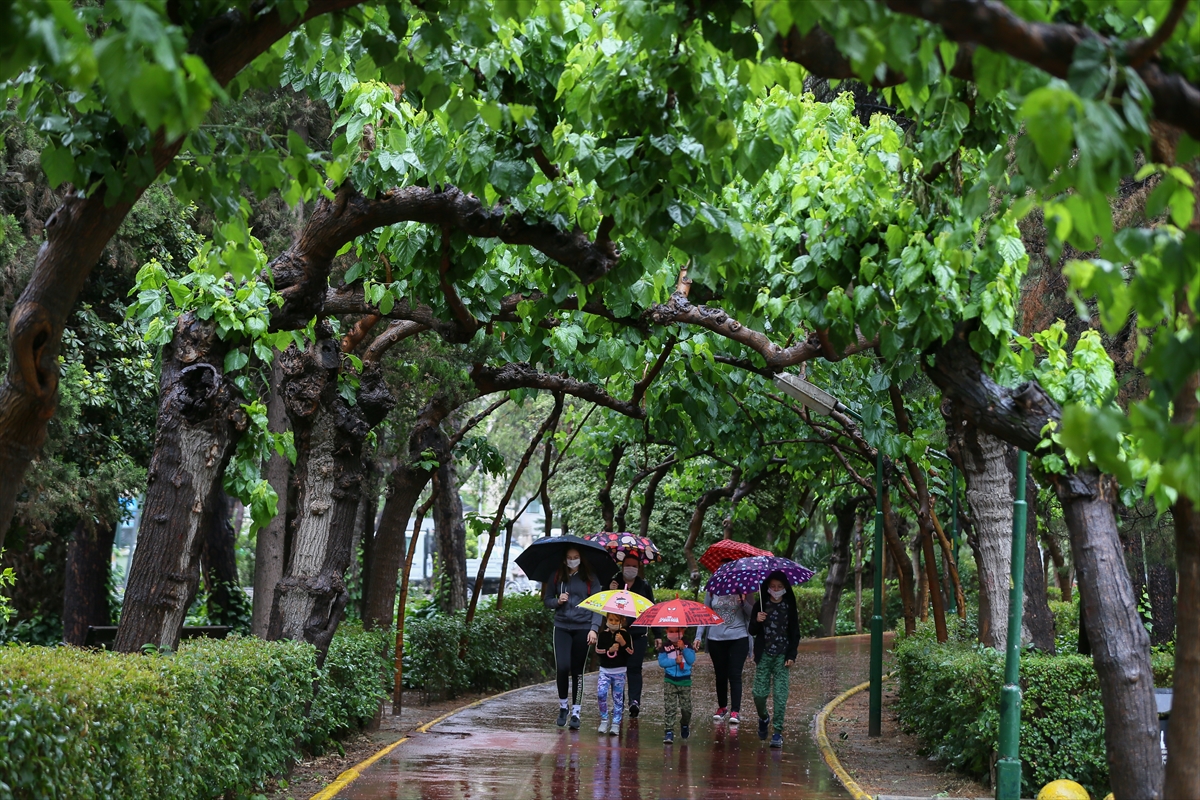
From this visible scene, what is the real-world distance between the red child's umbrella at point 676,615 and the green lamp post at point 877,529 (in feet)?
7.87

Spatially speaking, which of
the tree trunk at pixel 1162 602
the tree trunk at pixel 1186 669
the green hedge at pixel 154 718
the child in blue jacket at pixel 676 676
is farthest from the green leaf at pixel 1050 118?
the tree trunk at pixel 1162 602

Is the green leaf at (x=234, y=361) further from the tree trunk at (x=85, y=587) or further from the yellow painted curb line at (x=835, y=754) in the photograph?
the tree trunk at (x=85, y=587)

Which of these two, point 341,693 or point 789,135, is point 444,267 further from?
point 341,693

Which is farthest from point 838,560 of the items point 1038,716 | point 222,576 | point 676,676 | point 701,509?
point 1038,716

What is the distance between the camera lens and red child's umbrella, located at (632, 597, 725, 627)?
1250 centimetres

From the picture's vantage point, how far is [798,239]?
29.5 ft

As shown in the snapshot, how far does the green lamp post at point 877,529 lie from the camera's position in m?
13.0

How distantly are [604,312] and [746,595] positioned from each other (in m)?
4.65

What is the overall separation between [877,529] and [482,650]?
658 cm

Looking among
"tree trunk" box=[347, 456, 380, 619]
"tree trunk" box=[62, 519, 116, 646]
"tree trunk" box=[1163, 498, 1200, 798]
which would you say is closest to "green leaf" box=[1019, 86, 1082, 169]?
"tree trunk" box=[1163, 498, 1200, 798]

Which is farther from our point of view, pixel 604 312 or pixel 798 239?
pixel 604 312

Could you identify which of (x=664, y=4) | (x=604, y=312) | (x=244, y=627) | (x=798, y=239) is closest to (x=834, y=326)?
(x=798, y=239)

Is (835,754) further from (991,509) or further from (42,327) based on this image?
(42,327)

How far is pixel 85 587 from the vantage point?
783 inches
